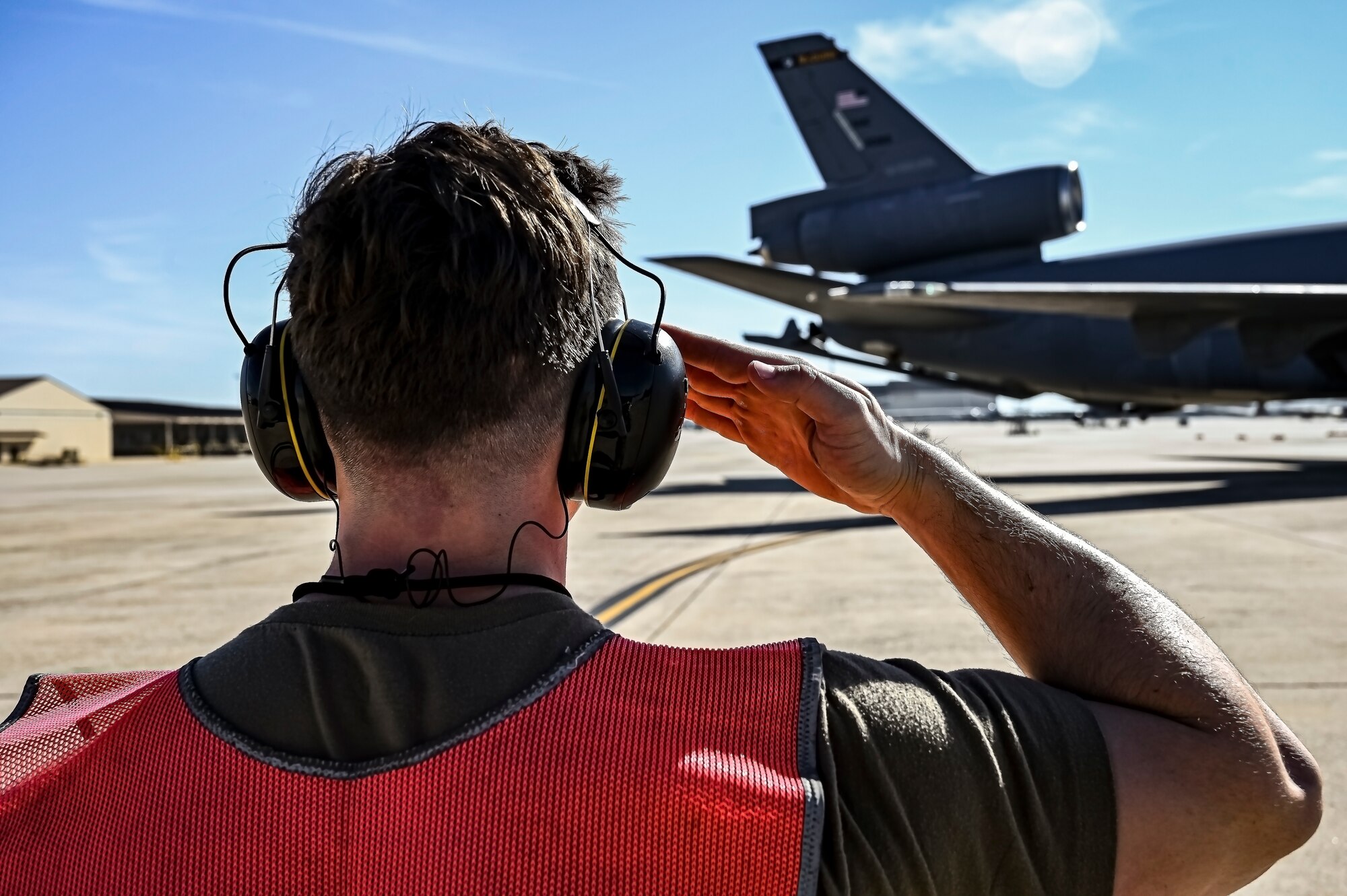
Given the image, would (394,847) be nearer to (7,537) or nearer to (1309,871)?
(1309,871)

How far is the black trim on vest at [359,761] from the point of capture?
96cm

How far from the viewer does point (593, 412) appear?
133 cm

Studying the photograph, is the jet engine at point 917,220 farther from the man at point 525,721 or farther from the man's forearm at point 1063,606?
the man at point 525,721

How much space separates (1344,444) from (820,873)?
45134mm

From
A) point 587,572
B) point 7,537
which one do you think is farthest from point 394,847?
point 7,537

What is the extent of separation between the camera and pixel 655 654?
109 cm

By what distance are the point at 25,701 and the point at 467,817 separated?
72cm

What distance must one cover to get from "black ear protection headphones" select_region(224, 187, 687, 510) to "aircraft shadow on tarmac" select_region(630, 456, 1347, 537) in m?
9.80

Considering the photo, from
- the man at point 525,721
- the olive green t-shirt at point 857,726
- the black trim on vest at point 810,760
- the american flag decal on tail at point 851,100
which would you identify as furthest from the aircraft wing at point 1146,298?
the black trim on vest at point 810,760

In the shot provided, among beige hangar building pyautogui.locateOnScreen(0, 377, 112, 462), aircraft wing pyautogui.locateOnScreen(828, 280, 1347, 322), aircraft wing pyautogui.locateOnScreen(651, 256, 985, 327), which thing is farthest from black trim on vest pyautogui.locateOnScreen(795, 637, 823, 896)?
beige hangar building pyautogui.locateOnScreen(0, 377, 112, 462)

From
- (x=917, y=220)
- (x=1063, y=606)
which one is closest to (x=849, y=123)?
(x=917, y=220)

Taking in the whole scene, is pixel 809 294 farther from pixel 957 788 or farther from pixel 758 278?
pixel 957 788

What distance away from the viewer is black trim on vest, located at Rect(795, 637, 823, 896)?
0.97 m

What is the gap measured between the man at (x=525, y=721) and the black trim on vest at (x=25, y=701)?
0.08ft
